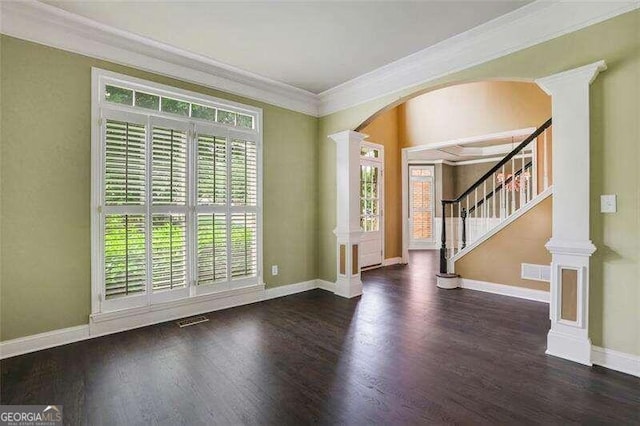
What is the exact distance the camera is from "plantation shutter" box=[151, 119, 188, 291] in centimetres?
322

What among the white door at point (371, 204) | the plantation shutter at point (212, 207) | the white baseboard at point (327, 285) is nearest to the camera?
the plantation shutter at point (212, 207)

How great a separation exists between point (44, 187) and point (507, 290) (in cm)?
547

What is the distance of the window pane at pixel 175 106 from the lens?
3.36 m

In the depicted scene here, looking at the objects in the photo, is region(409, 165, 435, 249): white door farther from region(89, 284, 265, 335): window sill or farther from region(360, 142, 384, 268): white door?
region(89, 284, 265, 335): window sill

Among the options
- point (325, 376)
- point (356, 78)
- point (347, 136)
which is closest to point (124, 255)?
point (325, 376)

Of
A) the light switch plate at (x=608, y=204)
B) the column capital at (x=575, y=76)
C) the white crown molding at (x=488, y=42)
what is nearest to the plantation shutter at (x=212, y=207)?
the white crown molding at (x=488, y=42)

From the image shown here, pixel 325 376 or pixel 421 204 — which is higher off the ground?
pixel 421 204

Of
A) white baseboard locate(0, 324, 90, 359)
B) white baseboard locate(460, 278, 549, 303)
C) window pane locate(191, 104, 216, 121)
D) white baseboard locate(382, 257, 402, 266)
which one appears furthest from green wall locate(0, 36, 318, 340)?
white baseboard locate(382, 257, 402, 266)

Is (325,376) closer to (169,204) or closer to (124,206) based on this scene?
(169,204)

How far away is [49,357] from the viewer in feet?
8.20

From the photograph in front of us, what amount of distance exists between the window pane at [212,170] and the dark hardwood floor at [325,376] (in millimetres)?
1401

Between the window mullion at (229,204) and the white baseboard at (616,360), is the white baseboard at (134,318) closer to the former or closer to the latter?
the window mullion at (229,204)

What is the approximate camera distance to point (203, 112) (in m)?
3.65

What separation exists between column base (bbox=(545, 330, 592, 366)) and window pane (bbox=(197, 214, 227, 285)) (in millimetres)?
3334
